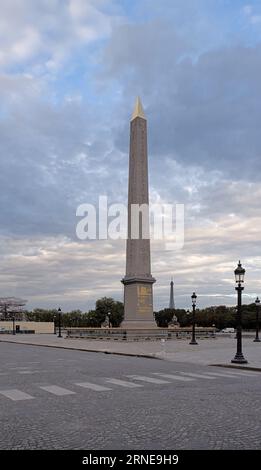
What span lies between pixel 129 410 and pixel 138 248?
45.3 meters

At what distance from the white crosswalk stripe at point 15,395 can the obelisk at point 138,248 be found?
4123 cm

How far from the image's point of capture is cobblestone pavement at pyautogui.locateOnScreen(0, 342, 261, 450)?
8.05 meters

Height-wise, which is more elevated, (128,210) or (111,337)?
(128,210)

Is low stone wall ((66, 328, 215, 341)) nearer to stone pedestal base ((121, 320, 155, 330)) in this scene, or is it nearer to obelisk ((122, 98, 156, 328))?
stone pedestal base ((121, 320, 155, 330))

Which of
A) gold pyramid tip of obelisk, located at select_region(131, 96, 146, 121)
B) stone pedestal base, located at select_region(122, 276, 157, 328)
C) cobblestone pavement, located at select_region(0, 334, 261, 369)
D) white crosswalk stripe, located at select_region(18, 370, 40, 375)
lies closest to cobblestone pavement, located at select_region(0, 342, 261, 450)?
white crosswalk stripe, located at select_region(18, 370, 40, 375)

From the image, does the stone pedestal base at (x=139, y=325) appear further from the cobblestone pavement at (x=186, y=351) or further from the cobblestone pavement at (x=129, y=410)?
the cobblestone pavement at (x=129, y=410)

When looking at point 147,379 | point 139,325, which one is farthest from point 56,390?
point 139,325

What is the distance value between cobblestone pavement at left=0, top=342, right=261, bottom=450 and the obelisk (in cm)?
3682

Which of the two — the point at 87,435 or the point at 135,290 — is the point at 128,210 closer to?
the point at 135,290

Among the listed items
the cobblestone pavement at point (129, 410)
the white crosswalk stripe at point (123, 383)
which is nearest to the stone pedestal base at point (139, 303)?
the cobblestone pavement at point (129, 410)
